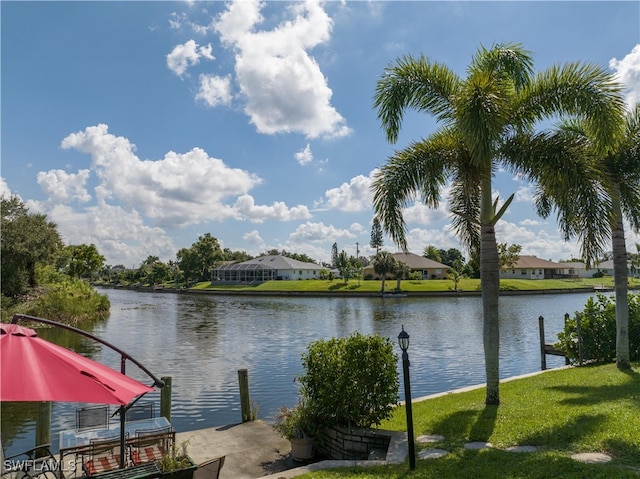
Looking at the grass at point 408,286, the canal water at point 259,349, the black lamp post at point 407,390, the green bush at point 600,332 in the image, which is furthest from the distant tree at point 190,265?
the black lamp post at point 407,390

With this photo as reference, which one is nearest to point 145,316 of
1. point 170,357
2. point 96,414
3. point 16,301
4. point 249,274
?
point 16,301

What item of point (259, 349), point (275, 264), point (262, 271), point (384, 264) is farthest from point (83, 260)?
point (259, 349)

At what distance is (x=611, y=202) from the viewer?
971cm

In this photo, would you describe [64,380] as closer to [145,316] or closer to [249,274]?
[145,316]

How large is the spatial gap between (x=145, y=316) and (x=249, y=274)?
56.7 m

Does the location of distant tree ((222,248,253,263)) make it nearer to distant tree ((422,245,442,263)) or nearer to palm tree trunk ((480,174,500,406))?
distant tree ((422,245,442,263))

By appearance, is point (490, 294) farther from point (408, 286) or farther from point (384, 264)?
point (408, 286)

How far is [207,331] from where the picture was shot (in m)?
32.4

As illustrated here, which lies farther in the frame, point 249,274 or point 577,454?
point 249,274

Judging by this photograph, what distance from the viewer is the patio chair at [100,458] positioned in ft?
22.6

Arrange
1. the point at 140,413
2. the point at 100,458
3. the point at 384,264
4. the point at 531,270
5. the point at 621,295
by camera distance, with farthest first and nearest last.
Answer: the point at 531,270
the point at 384,264
the point at 621,295
the point at 140,413
the point at 100,458

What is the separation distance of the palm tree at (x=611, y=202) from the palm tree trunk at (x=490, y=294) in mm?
1335

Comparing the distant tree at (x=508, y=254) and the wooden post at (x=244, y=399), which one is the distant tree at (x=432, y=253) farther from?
the wooden post at (x=244, y=399)

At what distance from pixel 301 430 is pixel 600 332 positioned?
11.5m
